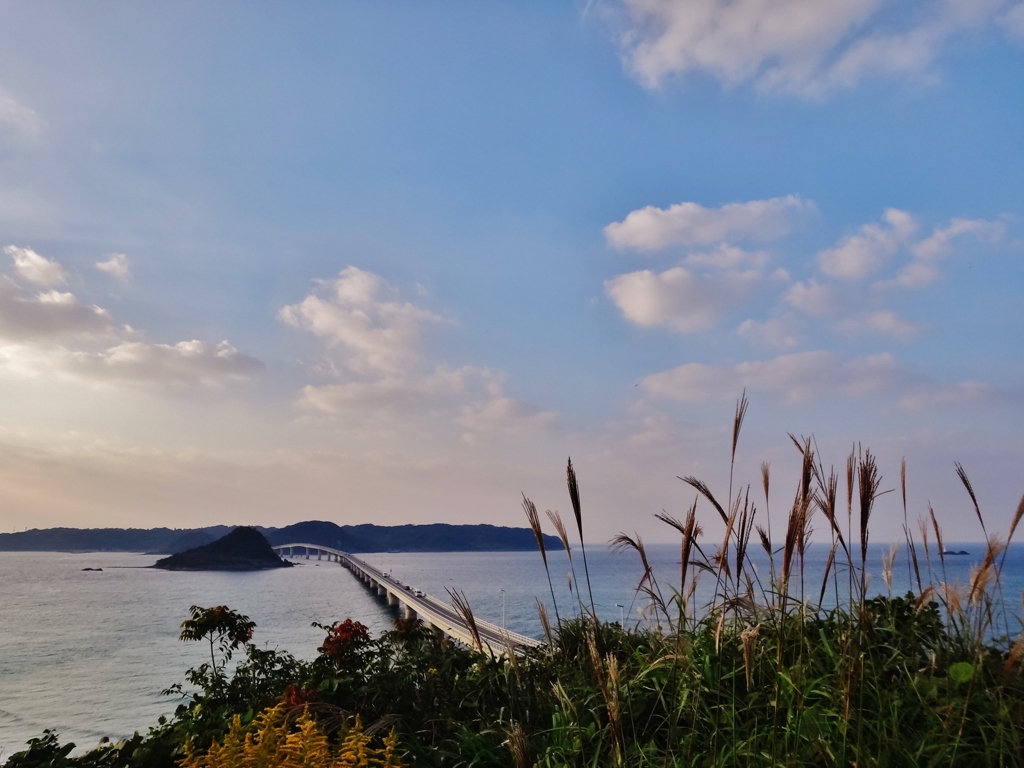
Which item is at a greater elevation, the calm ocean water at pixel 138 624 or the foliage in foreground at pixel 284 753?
the foliage in foreground at pixel 284 753

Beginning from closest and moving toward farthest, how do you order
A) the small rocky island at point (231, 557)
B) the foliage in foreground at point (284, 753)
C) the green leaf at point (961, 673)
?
the foliage in foreground at point (284, 753)
the green leaf at point (961, 673)
the small rocky island at point (231, 557)

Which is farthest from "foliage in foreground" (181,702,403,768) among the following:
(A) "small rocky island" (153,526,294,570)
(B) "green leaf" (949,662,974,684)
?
(A) "small rocky island" (153,526,294,570)

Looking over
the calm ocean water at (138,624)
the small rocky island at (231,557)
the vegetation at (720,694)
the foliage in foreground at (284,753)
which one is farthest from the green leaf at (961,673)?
→ the small rocky island at (231,557)

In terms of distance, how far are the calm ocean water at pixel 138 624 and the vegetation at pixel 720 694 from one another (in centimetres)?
50

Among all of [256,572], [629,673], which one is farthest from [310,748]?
[256,572]

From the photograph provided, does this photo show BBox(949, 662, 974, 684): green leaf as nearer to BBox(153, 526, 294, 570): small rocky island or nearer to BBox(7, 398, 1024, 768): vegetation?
BBox(7, 398, 1024, 768): vegetation

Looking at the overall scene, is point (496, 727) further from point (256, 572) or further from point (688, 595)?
point (256, 572)

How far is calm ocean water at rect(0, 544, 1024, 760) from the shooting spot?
79.9ft

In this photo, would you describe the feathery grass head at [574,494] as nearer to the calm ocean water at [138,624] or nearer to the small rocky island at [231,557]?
the calm ocean water at [138,624]

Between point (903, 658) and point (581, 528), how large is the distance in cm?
201

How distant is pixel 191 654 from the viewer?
4219 cm

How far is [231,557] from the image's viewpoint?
6245 inches

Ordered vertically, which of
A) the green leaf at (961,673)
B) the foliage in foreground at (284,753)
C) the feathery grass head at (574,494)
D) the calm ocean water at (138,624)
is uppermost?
the feathery grass head at (574,494)

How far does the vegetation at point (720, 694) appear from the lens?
10.4 ft
